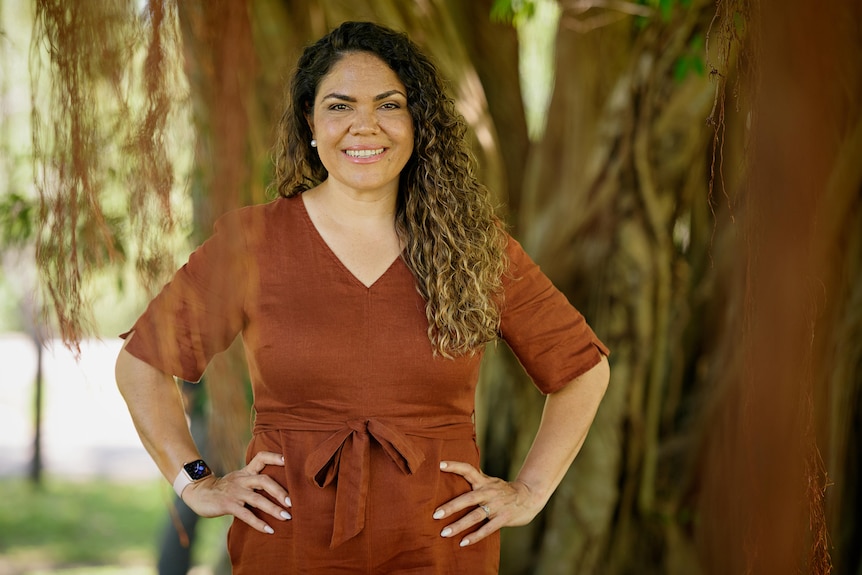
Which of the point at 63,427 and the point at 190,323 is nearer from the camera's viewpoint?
the point at 190,323

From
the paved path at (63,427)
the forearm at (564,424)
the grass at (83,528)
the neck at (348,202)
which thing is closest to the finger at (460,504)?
the forearm at (564,424)

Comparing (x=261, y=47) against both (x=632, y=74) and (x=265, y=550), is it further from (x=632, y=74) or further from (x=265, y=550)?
(x=265, y=550)

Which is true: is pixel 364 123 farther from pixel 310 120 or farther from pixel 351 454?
pixel 351 454

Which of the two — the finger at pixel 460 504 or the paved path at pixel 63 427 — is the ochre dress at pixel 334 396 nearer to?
the finger at pixel 460 504

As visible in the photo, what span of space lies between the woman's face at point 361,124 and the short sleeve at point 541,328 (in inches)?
10.5

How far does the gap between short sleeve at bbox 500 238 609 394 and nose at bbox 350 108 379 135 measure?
31cm

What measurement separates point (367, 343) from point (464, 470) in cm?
27

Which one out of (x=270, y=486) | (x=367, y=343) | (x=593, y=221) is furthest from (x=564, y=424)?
(x=593, y=221)

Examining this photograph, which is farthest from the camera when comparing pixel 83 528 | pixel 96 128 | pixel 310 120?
pixel 83 528

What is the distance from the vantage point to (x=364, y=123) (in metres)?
1.68

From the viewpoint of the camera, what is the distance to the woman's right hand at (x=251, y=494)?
5.26ft

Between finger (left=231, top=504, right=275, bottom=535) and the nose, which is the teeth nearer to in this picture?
the nose

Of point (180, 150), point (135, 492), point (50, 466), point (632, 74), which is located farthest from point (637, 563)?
point (50, 466)

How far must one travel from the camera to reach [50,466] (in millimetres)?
9117
